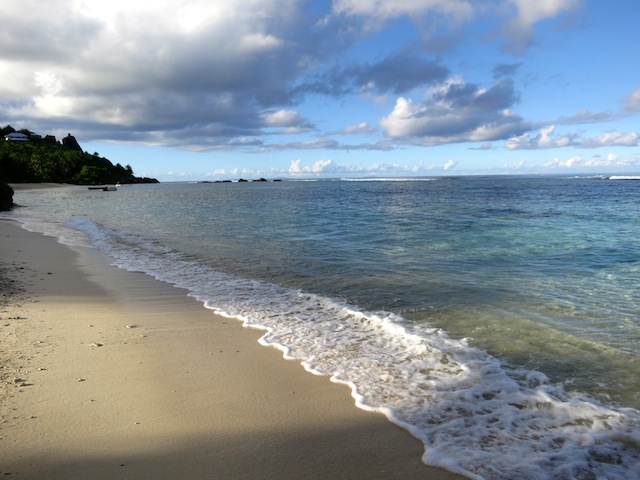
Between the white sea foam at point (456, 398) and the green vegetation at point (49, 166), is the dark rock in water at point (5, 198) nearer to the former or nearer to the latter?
the white sea foam at point (456, 398)

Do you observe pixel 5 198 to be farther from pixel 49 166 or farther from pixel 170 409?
pixel 49 166

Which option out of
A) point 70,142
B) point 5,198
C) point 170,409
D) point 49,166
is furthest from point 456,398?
point 70,142

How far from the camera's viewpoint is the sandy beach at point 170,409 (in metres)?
3.20

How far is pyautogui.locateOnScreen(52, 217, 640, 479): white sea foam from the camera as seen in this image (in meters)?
3.39

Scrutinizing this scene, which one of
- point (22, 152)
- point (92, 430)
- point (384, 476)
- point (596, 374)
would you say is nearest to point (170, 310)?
point (92, 430)

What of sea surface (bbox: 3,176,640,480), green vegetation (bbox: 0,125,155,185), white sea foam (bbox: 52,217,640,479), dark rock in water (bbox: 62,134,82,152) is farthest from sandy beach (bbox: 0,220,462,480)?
dark rock in water (bbox: 62,134,82,152)

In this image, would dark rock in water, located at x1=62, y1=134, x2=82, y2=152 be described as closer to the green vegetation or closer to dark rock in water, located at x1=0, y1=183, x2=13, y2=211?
the green vegetation

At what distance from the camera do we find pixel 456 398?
4414 mm

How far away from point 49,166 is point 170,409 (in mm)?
143445

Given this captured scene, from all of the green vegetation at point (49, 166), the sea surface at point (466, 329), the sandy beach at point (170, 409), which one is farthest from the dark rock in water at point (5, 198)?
the green vegetation at point (49, 166)

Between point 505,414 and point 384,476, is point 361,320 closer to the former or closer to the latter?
point 505,414

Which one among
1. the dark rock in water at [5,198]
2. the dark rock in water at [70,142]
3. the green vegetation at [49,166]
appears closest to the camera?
the dark rock in water at [5,198]

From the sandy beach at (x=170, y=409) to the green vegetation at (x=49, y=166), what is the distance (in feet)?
375

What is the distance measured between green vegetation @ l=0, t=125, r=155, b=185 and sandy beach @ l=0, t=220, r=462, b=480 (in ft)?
375
